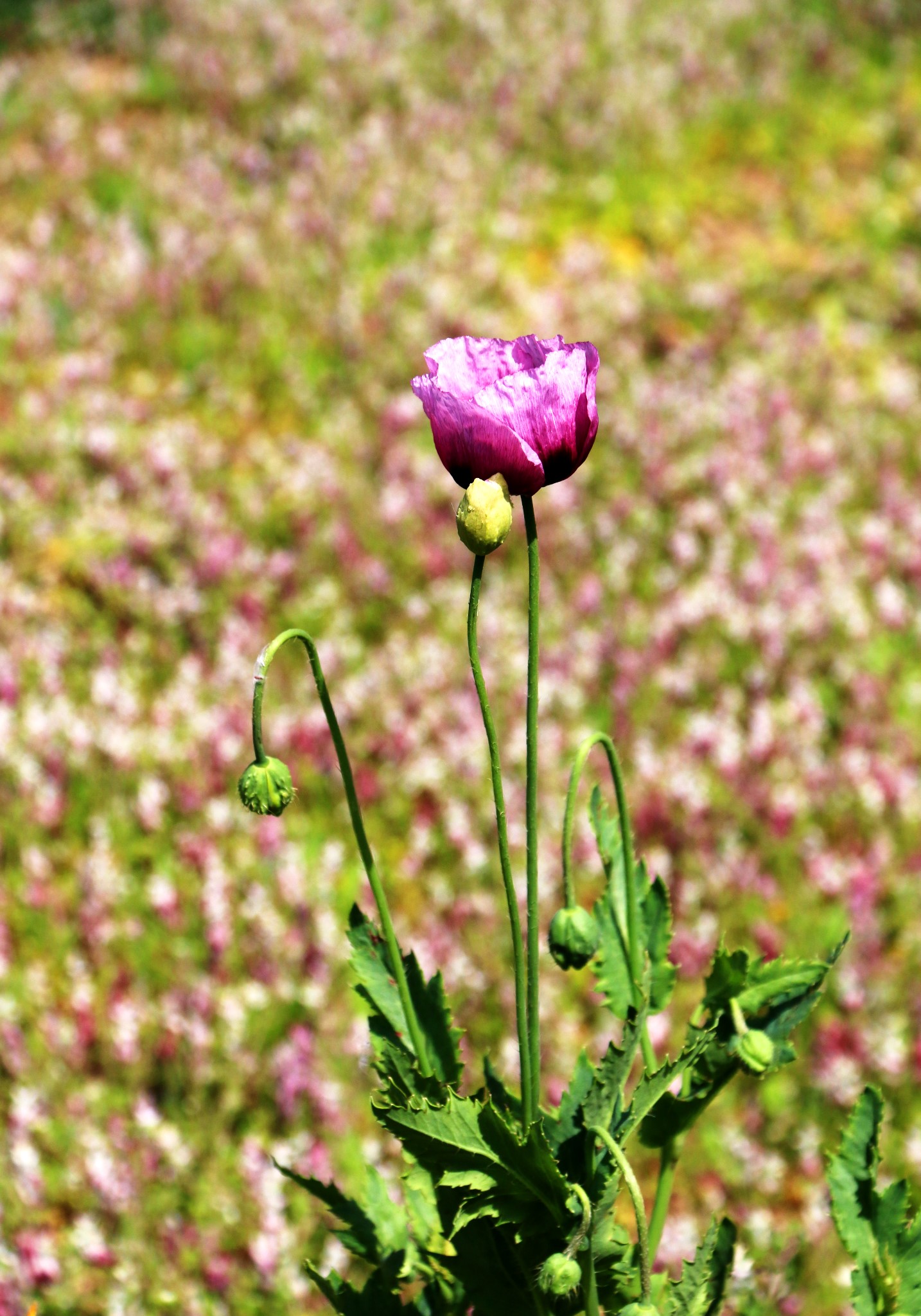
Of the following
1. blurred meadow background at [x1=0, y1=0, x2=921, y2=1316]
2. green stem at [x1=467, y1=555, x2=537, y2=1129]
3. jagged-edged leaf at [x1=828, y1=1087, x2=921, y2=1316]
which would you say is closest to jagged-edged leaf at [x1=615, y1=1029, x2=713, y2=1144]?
green stem at [x1=467, y1=555, x2=537, y2=1129]

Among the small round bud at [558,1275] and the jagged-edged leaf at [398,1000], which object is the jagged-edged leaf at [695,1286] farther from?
the jagged-edged leaf at [398,1000]

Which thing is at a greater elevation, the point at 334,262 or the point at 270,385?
the point at 334,262

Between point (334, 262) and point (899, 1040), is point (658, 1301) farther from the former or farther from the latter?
point (334, 262)

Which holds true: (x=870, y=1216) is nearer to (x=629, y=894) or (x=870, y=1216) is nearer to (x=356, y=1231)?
(x=629, y=894)

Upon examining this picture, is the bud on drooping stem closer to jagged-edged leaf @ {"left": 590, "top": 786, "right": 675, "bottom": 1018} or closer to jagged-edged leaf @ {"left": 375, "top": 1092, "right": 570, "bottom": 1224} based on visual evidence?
jagged-edged leaf @ {"left": 590, "top": 786, "right": 675, "bottom": 1018}

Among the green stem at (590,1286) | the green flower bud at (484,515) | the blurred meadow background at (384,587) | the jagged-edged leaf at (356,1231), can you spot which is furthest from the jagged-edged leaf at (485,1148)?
the blurred meadow background at (384,587)

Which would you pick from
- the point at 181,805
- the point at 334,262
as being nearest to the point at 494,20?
the point at 334,262

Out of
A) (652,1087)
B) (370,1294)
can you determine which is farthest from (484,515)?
(370,1294)
